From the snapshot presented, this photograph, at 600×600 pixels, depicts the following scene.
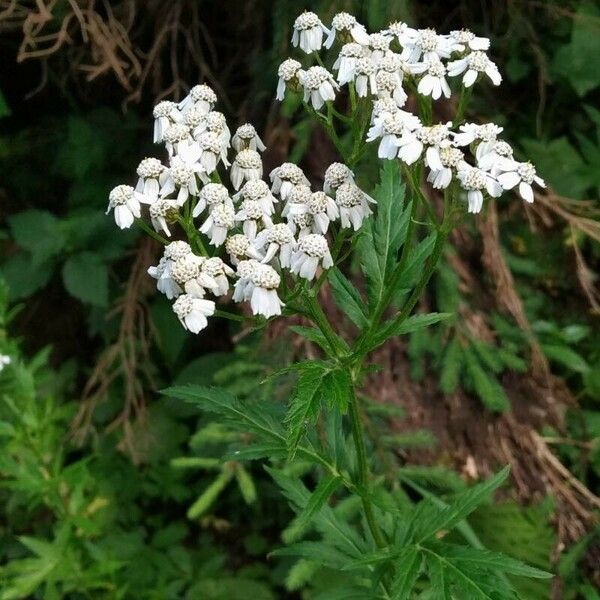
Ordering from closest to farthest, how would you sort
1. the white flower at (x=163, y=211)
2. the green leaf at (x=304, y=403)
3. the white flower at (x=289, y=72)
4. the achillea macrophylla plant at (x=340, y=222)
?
the green leaf at (x=304, y=403)
the achillea macrophylla plant at (x=340, y=222)
the white flower at (x=163, y=211)
the white flower at (x=289, y=72)

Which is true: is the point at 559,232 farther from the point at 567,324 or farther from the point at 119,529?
the point at 119,529

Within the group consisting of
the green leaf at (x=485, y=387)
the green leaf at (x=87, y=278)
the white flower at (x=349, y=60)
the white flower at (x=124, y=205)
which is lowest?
the green leaf at (x=485, y=387)

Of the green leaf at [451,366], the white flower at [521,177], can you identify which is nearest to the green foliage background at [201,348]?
the green leaf at [451,366]

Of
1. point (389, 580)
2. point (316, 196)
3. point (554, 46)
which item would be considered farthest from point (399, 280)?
point (554, 46)

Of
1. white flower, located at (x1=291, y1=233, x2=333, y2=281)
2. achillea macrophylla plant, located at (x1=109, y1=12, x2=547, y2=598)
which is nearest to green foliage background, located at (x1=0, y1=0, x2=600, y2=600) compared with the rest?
achillea macrophylla plant, located at (x1=109, y1=12, x2=547, y2=598)

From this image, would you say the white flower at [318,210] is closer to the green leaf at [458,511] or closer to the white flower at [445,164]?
the white flower at [445,164]

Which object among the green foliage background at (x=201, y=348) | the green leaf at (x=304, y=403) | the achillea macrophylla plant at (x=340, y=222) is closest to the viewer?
the green leaf at (x=304, y=403)
